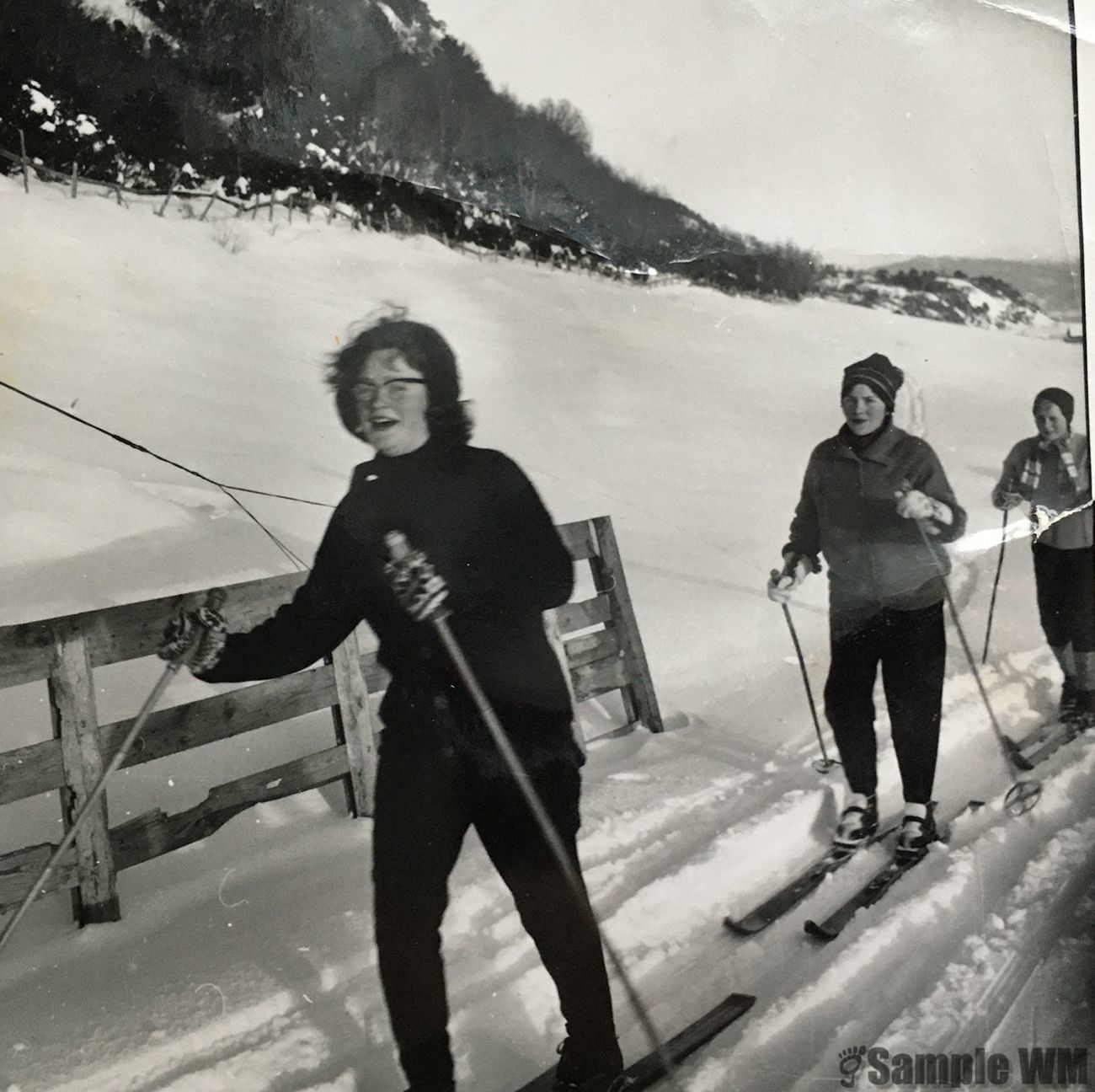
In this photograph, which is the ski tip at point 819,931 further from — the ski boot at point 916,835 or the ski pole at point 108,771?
the ski pole at point 108,771

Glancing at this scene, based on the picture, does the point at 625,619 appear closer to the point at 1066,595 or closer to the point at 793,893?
the point at 793,893

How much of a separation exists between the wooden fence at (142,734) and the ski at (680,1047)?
33cm

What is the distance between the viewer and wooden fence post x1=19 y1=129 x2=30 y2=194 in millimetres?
824

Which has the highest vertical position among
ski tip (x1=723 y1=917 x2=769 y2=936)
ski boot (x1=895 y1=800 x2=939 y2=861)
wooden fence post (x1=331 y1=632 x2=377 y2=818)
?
wooden fence post (x1=331 y1=632 x2=377 y2=818)

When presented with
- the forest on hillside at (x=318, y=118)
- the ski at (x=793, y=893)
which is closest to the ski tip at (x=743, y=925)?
the ski at (x=793, y=893)

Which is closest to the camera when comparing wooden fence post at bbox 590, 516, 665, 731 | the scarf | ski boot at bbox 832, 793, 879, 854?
wooden fence post at bbox 590, 516, 665, 731

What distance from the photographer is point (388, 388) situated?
3.04ft

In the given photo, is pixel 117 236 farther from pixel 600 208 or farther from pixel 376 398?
pixel 600 208

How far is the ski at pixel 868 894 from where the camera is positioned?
112 centimetres

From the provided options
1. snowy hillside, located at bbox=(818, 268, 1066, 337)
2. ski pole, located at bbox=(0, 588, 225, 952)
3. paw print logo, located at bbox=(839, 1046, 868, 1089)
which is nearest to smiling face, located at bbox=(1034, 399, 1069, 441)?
snowy hillside, located at bbox=(818, 268, 1066, 337)

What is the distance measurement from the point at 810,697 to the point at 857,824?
0.18m

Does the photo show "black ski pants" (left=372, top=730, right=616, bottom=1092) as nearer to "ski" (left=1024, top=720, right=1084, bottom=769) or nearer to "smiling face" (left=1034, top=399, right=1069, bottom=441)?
"ski" (left=1024, top=720, right=1084, bottom=769)

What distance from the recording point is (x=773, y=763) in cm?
117

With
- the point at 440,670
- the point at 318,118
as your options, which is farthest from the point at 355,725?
the point at 318,118
